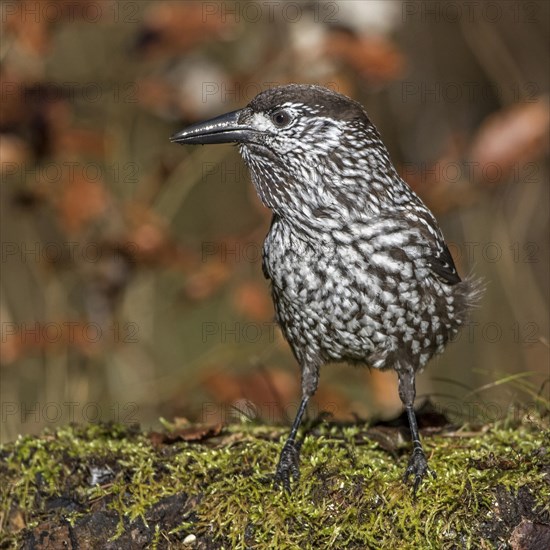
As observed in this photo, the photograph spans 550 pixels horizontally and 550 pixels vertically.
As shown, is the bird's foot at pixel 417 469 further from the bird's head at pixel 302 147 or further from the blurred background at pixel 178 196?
the bird's head at pixel 302 147

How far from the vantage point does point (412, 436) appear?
3.63m

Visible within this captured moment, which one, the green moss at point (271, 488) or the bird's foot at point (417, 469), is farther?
the bird's foot at point (417, 469)

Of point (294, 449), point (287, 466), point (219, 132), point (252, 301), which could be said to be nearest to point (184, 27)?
point (252, 301)

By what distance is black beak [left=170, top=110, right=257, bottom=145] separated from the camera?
3.70 metres

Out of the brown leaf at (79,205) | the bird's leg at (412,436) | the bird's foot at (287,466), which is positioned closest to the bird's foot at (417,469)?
the bird's leg at (412,436)

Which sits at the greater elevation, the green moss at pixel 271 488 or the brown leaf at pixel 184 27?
the brown leaf at pixel 184 27

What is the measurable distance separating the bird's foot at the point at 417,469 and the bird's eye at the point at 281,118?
145cm

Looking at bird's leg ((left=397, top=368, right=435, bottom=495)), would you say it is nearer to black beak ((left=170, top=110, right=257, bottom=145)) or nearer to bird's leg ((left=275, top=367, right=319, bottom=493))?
bird's leg ((left=275, top=367, right=319, bottom=493))

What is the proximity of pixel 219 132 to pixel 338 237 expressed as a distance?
674mm

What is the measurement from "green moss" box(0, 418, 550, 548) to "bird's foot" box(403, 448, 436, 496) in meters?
0.03

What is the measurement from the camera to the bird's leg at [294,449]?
345cm

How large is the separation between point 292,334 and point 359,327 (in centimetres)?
36

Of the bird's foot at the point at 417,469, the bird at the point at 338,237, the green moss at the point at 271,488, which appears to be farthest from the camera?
the bird at the point at 338,237

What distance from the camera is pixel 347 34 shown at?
19.0 feet
